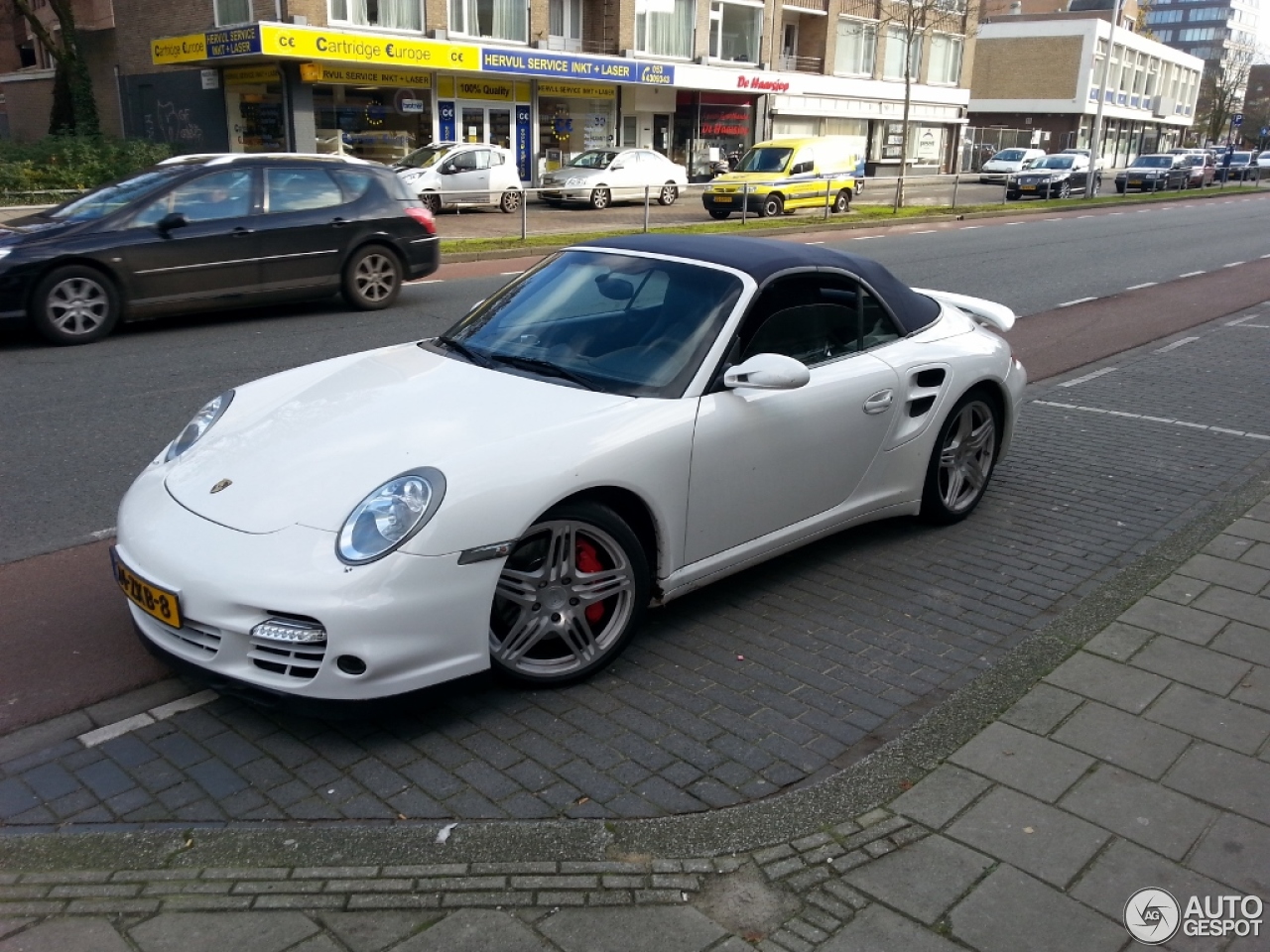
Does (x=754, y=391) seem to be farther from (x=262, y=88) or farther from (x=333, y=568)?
(x=262, y=88)

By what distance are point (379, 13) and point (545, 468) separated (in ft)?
96.8

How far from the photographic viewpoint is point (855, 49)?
4694 centimetres

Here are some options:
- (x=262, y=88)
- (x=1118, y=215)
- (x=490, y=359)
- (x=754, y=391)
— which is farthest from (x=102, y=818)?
(x=1118, y=215)

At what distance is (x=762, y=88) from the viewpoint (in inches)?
1619

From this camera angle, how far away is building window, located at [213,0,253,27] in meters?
28.9

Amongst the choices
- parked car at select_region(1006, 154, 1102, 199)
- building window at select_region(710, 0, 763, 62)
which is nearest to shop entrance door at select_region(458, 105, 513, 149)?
building window at select_region(710, 0, 763, 62)

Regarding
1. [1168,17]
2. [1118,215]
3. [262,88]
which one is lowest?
[1118,215]

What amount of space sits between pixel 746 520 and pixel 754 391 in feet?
1.70

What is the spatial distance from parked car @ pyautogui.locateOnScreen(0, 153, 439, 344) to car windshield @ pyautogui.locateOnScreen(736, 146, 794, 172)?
16.9 metres

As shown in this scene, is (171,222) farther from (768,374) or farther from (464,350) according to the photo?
(768,374)

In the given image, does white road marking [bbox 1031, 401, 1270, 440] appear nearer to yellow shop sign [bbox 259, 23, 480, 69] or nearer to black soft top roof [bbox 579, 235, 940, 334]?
black soft top roof [bbox 579, 235, 940, 334]

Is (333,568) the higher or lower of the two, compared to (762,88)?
lower

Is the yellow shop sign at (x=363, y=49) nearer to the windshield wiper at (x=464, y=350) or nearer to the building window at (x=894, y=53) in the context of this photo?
the building window at (x=894, y=53)

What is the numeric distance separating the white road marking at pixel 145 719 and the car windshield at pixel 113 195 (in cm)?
764
